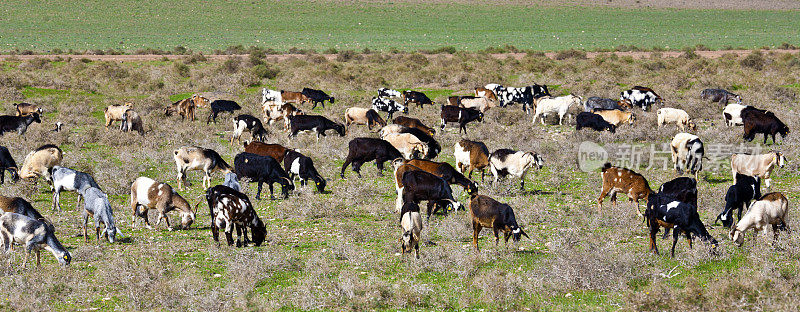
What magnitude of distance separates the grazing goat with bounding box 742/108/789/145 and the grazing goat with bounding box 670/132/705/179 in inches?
215

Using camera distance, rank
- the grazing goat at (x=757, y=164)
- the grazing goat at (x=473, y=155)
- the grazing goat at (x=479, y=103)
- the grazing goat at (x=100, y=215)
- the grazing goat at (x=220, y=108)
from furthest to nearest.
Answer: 1. the grazing goat at (x=479, y=103)
2. the grazing goat at (x=220, y=108)
3. the grazing goat at (x=473, y=155)
4. the grazing goat at (x=757, y=164)
5. the grazing goat at (x=100, y=215)

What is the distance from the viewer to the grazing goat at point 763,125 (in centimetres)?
2422

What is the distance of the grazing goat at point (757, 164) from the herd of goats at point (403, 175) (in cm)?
2

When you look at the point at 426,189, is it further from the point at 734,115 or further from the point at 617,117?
the point at 734,115

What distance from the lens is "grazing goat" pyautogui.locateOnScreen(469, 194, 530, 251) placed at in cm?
1263

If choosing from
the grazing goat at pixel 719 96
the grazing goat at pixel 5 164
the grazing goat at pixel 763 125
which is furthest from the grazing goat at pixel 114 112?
the grazing goat at pixel 719 96

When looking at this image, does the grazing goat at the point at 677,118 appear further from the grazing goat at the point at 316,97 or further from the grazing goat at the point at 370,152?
the grazing goat at the point at 316,97

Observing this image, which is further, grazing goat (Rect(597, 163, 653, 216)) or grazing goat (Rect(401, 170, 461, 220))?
grazing goat (Rect(597, 163, 653, 216))

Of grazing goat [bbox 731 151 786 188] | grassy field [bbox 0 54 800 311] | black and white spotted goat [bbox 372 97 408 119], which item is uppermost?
black and white spotted goat [bbox 372 97 408 119]

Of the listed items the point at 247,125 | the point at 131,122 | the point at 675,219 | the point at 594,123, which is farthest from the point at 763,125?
the point at 131,122

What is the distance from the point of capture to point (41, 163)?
18109 millimetres

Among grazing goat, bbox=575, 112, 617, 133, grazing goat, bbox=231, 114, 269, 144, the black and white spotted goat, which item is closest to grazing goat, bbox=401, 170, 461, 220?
grazing goat, bbox=231, 114, 269, 144

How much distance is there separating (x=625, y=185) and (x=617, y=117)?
13.0 metres

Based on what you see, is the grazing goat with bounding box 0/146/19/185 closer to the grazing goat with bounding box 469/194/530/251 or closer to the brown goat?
the brown goat
